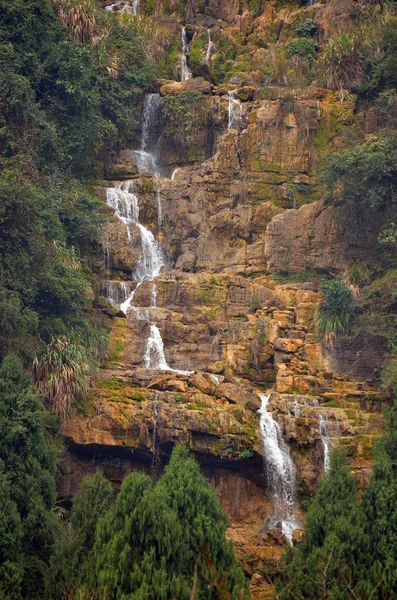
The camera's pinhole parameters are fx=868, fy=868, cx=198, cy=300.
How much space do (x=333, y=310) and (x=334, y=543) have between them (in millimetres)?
12978

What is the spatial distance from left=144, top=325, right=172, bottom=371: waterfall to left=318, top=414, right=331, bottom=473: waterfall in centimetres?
637

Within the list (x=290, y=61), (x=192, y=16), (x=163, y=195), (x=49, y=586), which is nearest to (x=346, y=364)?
(x=163, y=195)

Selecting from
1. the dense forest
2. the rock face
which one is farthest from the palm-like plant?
the rock face

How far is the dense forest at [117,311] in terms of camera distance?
66.4 ft

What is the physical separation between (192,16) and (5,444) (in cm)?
3083

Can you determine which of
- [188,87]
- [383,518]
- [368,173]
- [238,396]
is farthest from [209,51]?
[383,518]

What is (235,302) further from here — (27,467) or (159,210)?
(27,467)

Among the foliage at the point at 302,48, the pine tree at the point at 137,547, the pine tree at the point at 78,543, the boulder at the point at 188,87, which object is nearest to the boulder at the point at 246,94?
the boulder at the point at 188,87

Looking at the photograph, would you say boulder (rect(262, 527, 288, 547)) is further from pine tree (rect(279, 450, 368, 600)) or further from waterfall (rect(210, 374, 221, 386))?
waterfall (rect(210, 374, 221, 386))

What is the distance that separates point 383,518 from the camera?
70.3 feet

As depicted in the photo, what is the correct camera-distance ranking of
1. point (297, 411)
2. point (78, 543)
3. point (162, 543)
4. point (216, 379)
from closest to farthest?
point (162, 543) < point (78, 543) < point (297, 411) < point (216, 379)

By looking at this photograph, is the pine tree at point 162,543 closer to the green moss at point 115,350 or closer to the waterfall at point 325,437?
the waterfall at point 325,437

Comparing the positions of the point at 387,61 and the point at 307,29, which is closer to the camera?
the point at 387,61

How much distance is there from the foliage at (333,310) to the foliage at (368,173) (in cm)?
400
